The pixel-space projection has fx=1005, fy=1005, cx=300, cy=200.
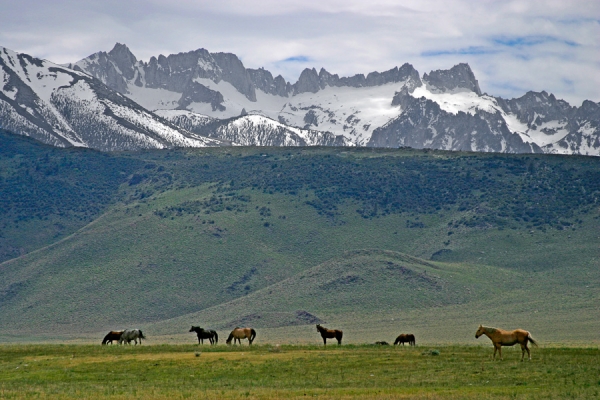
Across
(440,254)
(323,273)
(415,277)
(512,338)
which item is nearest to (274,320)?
(323,273)

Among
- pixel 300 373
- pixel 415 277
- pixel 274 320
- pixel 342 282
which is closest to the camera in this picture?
pixel 300 373

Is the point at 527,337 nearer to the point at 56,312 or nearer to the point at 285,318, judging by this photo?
the point at 285,318

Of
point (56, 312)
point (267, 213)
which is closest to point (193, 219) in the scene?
point (267, 213)

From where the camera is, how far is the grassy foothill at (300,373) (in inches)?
1740

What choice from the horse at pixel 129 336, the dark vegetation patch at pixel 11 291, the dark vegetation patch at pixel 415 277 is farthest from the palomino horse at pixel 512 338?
the dark vegetation patch at pixel 11 291

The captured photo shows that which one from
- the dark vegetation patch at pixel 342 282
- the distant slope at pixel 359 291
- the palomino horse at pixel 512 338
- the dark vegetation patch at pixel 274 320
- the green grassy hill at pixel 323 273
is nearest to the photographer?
the palomino horse at pixel 512 338

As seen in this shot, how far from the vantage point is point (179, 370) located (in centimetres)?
5403

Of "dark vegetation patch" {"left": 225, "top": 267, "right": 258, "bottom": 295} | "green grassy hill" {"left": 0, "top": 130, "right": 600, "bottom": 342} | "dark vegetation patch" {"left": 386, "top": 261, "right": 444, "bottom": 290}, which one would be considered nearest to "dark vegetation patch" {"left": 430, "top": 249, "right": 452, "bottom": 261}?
"green grassy hill" {"left": 0, "top": 130, "right": 600, "bottom": 342}

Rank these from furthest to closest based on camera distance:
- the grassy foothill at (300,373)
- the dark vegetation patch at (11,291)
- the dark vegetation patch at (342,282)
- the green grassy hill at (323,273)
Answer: the dark vegetation patch at (11,291)
the dark vegetation patch at (342,282)
the green grassy hill at (323,273)
the grassy foothill at (300,373)

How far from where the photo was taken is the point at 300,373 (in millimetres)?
51281

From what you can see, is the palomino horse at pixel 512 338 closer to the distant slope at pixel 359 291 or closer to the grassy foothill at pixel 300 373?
the grassy foothill at pixel 300 373

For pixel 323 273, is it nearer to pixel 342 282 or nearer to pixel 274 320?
pixel 342 282

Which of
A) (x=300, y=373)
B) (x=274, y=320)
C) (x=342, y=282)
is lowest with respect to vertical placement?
(x=300, y=373)

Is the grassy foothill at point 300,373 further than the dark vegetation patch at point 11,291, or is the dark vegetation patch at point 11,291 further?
the dark vegetation patch at point 11,291
